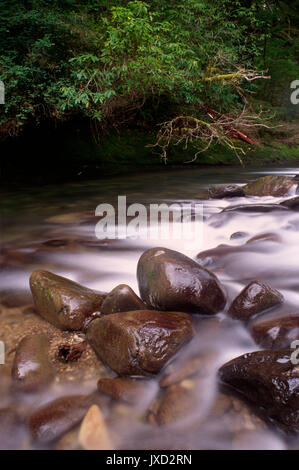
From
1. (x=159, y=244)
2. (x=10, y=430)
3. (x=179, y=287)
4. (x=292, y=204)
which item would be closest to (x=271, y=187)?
(x=292, y=204)

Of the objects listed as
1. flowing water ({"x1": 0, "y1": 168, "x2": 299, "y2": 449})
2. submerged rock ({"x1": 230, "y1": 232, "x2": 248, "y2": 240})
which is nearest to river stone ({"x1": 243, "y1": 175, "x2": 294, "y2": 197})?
flowing water ({"x1": 0, "y1": 168, "x2": 299, "y2": 449})

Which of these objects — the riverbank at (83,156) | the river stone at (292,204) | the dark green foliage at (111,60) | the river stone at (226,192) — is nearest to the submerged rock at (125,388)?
the river stone at (292,204)

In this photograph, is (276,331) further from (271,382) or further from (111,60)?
(111,60)

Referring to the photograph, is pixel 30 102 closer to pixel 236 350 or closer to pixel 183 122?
pixel 183 122

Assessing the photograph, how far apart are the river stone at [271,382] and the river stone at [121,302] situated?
2.57 feet

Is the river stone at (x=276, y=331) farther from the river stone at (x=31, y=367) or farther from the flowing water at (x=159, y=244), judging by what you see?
the river stone at (x=31, y=367)

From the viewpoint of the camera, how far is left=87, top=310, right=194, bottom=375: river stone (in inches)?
73.6

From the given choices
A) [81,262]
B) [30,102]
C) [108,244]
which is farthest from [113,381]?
[30,102]

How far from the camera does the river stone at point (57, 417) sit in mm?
1563

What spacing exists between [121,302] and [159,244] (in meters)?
1.82

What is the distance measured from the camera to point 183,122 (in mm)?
9039

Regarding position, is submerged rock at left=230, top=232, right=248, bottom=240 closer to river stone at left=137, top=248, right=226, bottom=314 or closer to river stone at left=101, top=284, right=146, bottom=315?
river stone at left=137, top=248, right=226, bottom=314

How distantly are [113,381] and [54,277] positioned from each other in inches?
41.2

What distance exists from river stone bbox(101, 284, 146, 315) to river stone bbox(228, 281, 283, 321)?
26.7 inches
